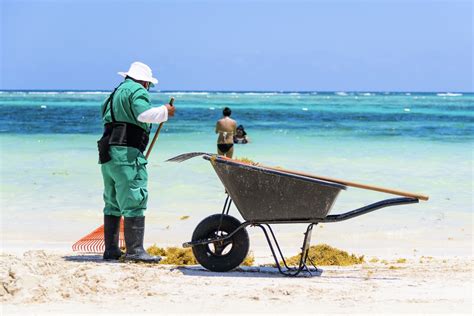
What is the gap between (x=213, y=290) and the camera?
177 inches

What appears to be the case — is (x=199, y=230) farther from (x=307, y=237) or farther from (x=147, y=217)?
(x=147, y=217)

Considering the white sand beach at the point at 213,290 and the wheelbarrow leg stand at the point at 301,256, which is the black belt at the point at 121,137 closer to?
the white sand beach at the point at 213,290

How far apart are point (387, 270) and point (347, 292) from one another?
90cm

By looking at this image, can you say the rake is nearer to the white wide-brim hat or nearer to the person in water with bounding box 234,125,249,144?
the white wide-brim hat

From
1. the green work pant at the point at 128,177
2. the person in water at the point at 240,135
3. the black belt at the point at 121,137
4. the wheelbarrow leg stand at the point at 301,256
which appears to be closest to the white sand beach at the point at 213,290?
the wheelbarrow leg stand at the point at 301,256

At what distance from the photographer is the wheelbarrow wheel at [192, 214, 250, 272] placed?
504 cm

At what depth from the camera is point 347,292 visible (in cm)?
446

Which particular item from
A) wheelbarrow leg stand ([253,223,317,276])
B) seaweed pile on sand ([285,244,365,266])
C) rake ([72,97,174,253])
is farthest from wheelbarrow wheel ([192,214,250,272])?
rake ([72,97,174,253])

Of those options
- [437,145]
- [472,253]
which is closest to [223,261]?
[472,253]

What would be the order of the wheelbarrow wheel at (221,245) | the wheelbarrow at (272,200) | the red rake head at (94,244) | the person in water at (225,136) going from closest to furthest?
the wheelbarrow at (272,200) < the wheelbarrow wheel at (221,245) < the red rake head at (94,244) < the person in water at (225,136)

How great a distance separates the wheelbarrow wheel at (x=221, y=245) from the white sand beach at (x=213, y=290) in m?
0.08

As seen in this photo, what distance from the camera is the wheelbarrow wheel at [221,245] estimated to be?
5035 millimetres

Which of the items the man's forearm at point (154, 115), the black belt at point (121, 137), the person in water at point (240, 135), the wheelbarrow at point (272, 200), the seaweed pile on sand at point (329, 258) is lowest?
the person in water at point (240, 135)

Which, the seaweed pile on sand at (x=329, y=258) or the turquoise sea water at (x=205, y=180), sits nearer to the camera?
the seaweed pile on sand at (x=329, y=258)
